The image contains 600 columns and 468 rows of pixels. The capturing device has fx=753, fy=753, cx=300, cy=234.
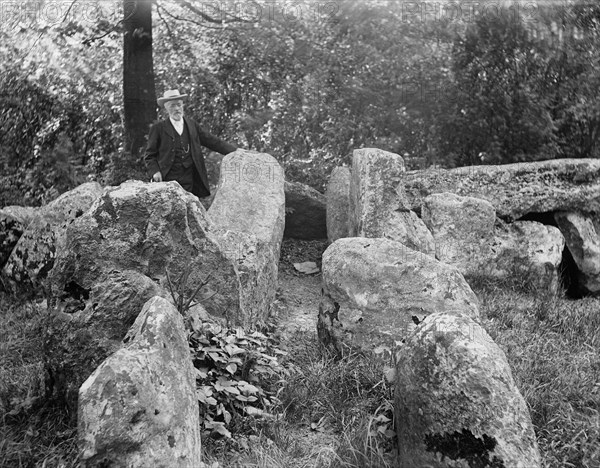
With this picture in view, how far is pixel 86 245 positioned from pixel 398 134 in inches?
271

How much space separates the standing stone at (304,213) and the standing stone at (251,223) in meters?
0.94

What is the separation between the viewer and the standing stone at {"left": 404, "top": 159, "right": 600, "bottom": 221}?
8.75 meters

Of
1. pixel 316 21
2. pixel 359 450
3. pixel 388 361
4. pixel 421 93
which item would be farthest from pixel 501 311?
pixel 316 21

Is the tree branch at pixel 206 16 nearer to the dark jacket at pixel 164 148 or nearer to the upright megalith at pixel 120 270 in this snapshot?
the dark jacket at pixel 164 148

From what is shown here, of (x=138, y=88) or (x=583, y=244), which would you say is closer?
(x=583, y=244)

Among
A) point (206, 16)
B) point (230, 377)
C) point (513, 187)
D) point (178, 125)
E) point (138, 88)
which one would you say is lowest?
point (230, 377)

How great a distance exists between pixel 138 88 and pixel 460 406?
7481 millimetres

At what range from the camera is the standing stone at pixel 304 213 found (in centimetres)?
934

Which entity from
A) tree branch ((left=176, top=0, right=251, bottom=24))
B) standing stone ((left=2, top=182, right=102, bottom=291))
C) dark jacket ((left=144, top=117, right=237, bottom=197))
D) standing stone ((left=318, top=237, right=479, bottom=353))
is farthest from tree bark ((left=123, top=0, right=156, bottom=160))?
standing stone ((left=318, top=237, right=479, bottom=353))

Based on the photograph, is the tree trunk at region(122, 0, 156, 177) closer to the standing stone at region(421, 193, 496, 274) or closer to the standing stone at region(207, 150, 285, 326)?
the standing stone at region(207, 150, 285, 326)

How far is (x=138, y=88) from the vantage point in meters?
10.1

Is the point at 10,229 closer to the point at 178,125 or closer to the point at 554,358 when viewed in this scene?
the point at 178,125

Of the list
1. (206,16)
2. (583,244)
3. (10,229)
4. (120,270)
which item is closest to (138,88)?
(206,16)

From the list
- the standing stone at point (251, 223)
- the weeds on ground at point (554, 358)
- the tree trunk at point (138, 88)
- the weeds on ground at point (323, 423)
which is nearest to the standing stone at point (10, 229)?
the standing stone at point (251, 223)
